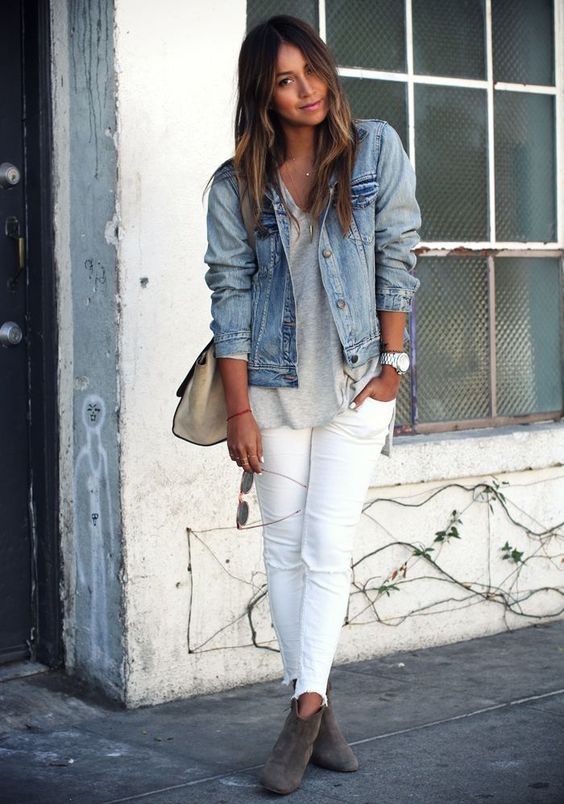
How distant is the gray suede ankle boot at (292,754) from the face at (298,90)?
5.22 ft

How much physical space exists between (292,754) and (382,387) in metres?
1.03

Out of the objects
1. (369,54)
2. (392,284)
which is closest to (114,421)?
(392,284)

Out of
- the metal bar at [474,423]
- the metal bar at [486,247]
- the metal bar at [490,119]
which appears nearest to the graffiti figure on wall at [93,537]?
the metal bar at [474,423]

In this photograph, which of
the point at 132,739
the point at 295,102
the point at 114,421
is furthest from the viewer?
the point at 114,421

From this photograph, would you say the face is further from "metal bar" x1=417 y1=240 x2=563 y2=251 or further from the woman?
"metal bar" x1=417 y1=240 x2=563 y2=251

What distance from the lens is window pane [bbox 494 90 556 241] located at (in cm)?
562

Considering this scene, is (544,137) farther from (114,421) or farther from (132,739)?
(132,739)

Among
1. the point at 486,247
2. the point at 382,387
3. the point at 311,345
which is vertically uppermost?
the point at 486,247

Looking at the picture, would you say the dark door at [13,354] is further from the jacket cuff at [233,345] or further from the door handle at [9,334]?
the jacket cuff at [233,345]

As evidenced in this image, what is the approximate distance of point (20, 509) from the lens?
472 centimetres

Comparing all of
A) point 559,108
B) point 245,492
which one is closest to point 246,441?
point 245,492

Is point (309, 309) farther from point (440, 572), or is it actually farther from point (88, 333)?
point (440, 572)

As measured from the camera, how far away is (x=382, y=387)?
366 centimetres

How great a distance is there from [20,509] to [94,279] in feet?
2.89
